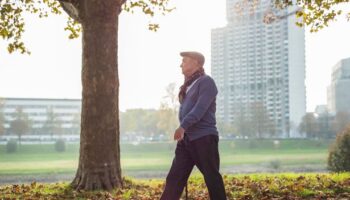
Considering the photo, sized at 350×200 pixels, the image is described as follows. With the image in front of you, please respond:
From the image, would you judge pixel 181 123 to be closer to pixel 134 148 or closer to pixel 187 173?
pixel 187 173

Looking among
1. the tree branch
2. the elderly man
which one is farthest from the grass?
the tree branch

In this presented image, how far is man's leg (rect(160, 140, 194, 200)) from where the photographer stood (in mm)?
6324

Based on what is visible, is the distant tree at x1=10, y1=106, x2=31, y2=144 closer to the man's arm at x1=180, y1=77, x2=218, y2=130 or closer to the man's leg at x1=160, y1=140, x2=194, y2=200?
the man's leg at x1=160, y1=140, x2=194, y2=200

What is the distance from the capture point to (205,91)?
6.13 meters

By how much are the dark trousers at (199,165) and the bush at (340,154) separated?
37.3ft

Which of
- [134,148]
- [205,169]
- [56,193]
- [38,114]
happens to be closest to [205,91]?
[205,169]

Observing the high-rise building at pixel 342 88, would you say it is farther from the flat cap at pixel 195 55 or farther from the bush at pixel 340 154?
the flat cap at pixel 195 55

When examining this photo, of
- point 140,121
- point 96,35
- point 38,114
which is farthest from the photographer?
point 38,114

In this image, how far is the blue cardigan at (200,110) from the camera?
604 centimetres

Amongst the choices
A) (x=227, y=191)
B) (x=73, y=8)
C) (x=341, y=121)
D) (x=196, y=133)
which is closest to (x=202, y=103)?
(x=196, y=133)

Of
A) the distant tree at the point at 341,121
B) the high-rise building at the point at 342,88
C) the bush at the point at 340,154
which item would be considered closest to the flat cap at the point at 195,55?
the bush at the point at 340,154

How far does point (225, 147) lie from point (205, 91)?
321 ft

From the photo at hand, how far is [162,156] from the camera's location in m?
81.7

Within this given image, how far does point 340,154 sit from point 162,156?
65.9m
